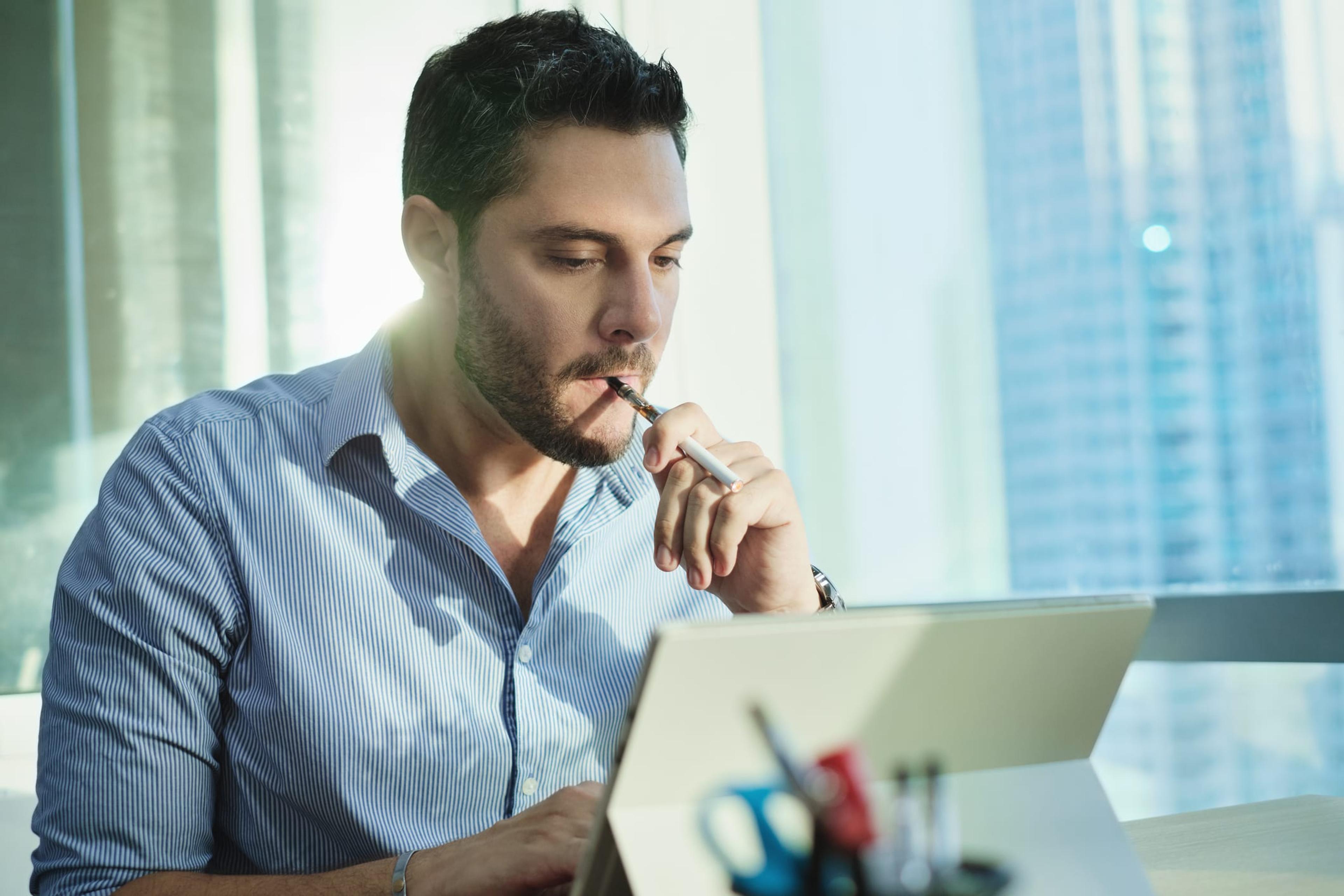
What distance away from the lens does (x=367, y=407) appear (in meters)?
1.17

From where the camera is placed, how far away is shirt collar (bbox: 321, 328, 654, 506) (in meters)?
1.15

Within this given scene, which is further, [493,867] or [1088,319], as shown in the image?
[1088,319]

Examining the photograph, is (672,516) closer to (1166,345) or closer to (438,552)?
(438,552)

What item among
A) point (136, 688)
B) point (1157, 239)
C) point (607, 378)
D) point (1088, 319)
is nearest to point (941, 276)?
point (1088, 319)

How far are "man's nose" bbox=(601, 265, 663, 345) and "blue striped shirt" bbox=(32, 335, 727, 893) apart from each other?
0.23 meters

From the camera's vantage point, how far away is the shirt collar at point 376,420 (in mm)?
1153

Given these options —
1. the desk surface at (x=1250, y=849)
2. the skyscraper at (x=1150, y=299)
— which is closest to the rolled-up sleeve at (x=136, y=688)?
the desk surface at (x=1250, y=849)

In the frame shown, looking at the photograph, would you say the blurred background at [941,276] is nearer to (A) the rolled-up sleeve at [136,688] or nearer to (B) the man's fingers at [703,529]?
(A) the rolled-up sleeve at [136,688]

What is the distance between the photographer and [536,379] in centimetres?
125

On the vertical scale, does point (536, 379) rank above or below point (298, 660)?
above

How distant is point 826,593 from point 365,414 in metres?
0.53

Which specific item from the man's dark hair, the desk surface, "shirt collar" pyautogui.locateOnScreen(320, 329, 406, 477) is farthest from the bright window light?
"shirt collar" pyautogui.locateOnScreen(320, 329, 406, 477)

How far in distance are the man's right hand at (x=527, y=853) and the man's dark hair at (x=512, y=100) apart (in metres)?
0.74

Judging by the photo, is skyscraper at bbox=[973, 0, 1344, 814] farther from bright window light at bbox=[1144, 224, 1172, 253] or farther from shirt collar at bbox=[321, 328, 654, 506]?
shirt collar at bbox=[321, 328, 654, 506]
